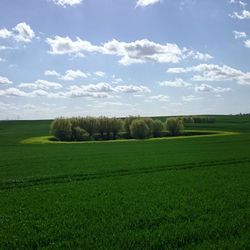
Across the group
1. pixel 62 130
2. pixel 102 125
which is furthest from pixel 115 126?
pixel 62 130

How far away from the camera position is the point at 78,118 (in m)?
109

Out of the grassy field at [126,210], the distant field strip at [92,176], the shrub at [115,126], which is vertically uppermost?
the shrub at [115,126]

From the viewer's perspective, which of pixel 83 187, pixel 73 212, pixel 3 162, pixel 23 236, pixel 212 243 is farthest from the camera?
pixel 3 162

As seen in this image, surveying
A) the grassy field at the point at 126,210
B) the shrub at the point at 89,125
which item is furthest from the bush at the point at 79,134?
the grassy field at the point at 126,210

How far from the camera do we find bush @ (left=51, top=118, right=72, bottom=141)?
98438mm

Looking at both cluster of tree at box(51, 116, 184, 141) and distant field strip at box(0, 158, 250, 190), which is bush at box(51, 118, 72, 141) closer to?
cluster of tree at box(51, 116, 184, 141)

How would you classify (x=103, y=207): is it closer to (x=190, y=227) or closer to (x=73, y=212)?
(x=73, y=212)

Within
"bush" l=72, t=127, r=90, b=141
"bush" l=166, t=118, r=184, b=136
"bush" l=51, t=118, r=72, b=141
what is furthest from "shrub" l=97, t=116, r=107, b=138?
"bush" l=166, t=118, r=184, b=136

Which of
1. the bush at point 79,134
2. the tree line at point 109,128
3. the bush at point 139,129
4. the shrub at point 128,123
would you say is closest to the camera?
the tree line at point 109,128

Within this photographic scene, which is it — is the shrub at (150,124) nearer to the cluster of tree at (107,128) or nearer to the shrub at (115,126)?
the cluster of tree at (107,128)

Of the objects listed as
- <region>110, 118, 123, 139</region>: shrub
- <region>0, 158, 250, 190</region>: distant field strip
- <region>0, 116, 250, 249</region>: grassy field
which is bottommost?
<region>0, 158, 250, 190</region>: distant field strip

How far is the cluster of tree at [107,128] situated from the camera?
9994cm

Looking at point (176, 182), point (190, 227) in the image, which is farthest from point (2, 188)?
point (190, 227)

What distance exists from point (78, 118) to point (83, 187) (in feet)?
291
